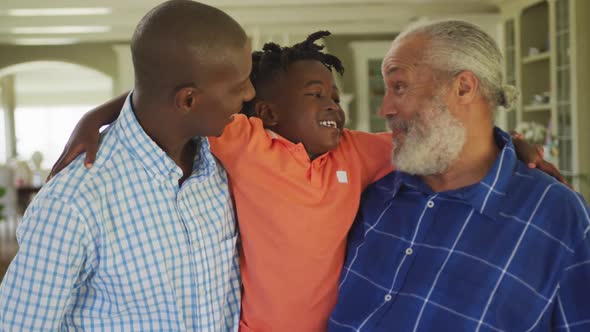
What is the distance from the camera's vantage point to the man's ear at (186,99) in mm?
1121

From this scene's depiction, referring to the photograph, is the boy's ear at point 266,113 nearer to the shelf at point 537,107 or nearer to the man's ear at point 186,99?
→ the man's ear at point 186,99

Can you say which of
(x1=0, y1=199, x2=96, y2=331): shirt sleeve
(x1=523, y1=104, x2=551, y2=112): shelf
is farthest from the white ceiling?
(x1=0, y1=199, x2=96, y2=331): shirt sleeve

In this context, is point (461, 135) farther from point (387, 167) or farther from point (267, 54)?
point (267, 54)

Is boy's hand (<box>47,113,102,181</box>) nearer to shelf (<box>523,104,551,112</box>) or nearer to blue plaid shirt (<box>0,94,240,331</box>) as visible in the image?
blue plaid shirt (<box>0,94,240,331</box>)

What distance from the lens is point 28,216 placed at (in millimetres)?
1054

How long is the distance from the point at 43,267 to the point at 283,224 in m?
0.52

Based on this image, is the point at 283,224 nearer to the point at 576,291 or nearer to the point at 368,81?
the point at 576,291

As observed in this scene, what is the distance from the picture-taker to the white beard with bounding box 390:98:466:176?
61.2 inches

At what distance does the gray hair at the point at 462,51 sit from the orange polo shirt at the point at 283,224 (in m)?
0.38

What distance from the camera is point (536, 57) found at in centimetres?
684

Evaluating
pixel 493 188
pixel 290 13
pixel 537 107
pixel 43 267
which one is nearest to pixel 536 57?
pixel 537 107

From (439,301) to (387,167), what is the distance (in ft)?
1.30

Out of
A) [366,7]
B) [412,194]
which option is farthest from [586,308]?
[366,7]

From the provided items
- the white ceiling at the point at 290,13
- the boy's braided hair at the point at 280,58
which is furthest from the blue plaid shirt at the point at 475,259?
the white ceiling at the point at 290,13
